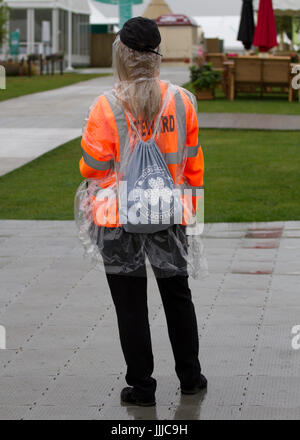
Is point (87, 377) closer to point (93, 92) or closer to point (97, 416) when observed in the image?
point (97, 416)

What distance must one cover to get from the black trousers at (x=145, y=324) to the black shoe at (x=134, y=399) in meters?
0.03

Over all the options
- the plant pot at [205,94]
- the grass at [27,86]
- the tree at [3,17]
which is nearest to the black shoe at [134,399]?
the plant pot at [205,94]

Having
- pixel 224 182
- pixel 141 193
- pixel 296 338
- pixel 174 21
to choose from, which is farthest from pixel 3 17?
pixel 141 193

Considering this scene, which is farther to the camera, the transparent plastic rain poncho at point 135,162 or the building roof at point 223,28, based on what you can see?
the building roof at point 223,28

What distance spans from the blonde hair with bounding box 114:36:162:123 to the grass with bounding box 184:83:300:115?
16.8 metres

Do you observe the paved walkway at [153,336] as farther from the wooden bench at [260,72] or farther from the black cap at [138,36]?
the wooden bench at [260,72]

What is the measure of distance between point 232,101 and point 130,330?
20.2 meters

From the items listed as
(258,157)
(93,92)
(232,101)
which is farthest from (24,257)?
(93,92)

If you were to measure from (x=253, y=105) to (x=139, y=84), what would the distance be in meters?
18.9

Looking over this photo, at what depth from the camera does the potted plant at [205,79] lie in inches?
939

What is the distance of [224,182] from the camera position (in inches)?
455

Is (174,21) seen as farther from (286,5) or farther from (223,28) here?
(286,5)

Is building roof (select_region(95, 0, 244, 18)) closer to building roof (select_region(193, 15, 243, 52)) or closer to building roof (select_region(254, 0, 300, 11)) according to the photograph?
building roof (select_region(193, 15, 243, 52))

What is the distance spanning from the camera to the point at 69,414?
421 cm
